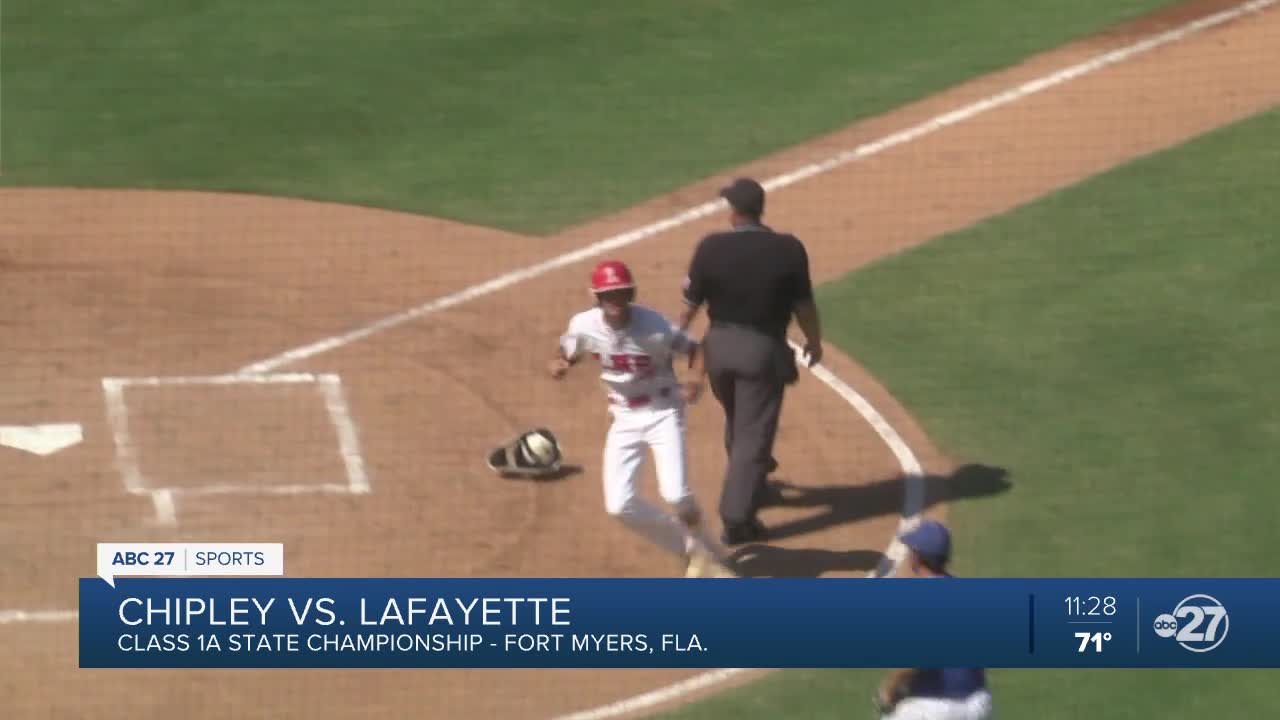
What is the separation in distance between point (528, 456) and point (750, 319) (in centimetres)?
143

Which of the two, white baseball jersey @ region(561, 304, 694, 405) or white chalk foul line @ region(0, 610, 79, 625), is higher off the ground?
white baseball jersey @ region(561, 304, 694, 405)

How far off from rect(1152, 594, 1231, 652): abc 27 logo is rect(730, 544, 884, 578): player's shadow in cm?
183

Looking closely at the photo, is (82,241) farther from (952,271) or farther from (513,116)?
(952,271)

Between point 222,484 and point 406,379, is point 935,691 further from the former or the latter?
point 406,379

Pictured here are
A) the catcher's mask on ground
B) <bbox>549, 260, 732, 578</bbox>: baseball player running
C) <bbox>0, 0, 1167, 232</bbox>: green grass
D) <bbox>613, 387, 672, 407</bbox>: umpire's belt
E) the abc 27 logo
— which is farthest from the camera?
<bbox>0, 0, 1167, 232</bbox>: green grass

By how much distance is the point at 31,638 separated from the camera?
10352 mm

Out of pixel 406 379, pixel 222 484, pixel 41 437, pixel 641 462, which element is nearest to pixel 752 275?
pixel 641 462

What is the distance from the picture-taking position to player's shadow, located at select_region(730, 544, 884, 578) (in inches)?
437

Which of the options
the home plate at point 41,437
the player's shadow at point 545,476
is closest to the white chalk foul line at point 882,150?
the player's shadow at point 545,476

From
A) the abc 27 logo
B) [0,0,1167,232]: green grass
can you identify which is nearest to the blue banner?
the abc 27 logo

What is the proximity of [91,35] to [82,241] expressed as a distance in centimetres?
334

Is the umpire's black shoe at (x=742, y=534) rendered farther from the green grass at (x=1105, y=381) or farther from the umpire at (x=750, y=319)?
the green grass at (x=1105, y=381)

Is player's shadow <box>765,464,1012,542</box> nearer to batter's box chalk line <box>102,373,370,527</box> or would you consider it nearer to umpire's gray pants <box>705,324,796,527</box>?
umpire's gray pants <box>705,324,796,527</box>

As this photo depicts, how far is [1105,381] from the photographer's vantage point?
12758 mm
